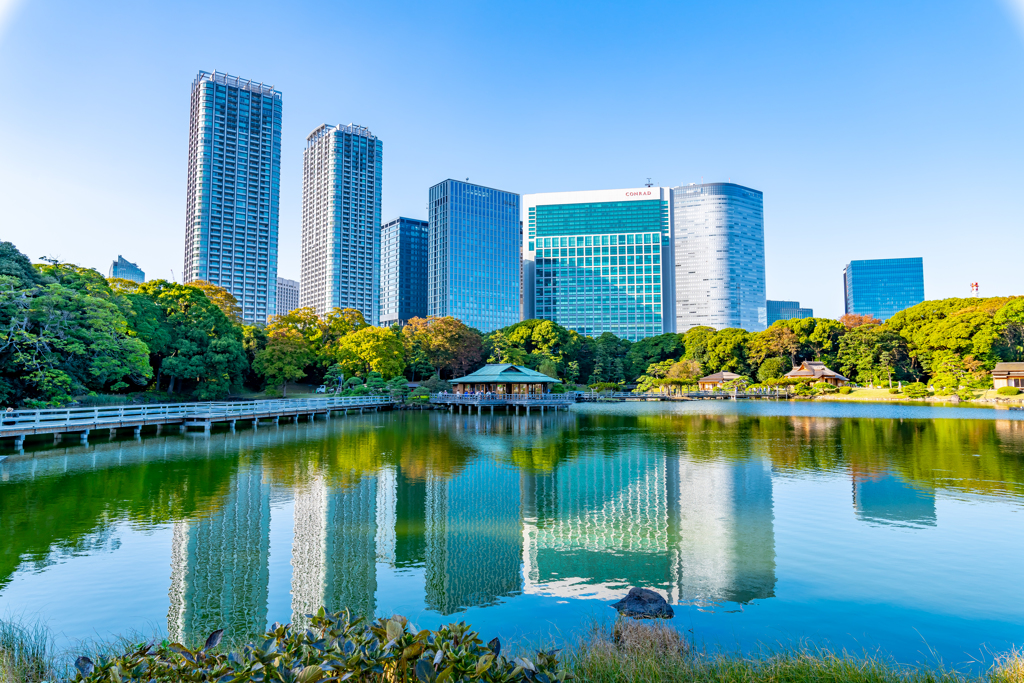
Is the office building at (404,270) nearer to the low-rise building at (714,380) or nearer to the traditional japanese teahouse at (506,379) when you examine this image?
the low-rise building at (714,380)

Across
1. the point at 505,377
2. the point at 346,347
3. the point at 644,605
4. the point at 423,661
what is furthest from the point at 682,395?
the point at 423,661

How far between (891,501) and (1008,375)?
42.2 meters

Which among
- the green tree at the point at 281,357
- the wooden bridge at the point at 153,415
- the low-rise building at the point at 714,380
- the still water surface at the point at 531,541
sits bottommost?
the still water surface at the point at 531,541

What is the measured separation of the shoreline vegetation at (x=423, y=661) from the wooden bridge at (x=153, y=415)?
1618cm

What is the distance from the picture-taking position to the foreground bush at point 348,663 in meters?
3.05

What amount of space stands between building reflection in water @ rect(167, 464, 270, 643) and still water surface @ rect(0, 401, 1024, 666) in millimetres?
40

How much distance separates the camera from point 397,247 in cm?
12169

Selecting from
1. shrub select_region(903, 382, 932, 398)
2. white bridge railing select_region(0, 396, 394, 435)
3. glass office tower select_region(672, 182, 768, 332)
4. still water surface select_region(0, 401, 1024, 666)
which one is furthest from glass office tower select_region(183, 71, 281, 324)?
glass office tower select_region(672, 182, 768, 332)

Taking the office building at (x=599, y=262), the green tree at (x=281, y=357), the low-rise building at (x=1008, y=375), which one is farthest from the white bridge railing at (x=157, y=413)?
the office building at (x=599, y=262)

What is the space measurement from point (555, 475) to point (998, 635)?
36.1 ft

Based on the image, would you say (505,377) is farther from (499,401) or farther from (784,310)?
(784,310)

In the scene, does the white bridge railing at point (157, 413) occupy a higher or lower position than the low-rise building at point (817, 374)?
lower

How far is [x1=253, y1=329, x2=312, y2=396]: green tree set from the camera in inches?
1515

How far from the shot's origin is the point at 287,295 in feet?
563
